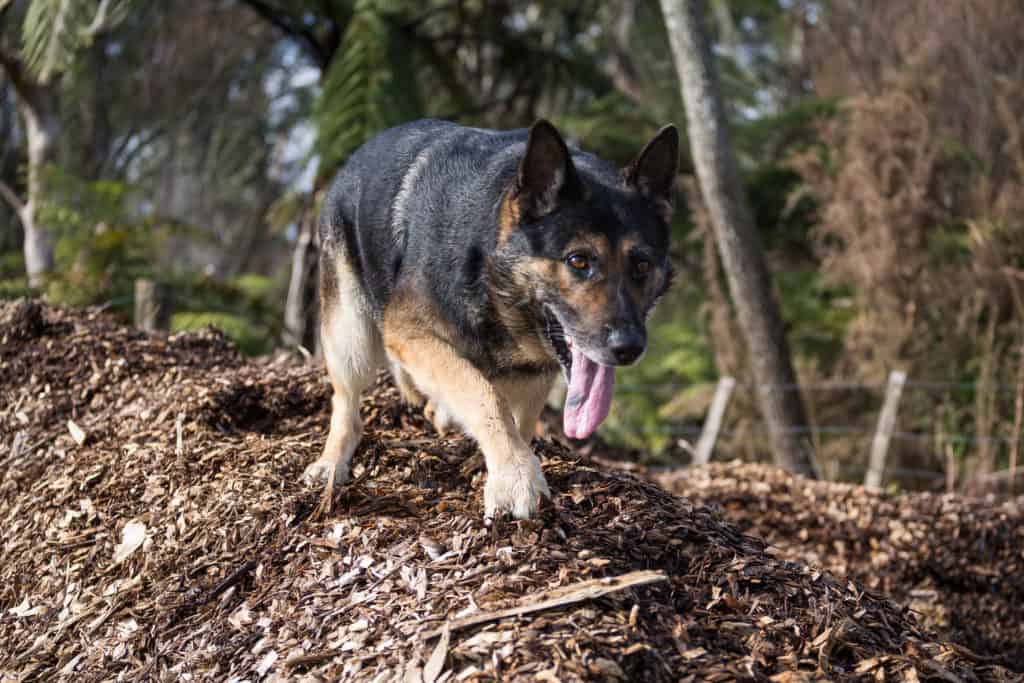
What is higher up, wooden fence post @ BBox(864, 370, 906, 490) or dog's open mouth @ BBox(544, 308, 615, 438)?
dog's open mouth @ BBox(544, 308, 615, 438)

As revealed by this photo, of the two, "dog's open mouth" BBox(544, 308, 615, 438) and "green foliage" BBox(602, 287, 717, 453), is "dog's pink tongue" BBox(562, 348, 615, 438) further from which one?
"green foliage" BBox(602, 287, 717, 453)

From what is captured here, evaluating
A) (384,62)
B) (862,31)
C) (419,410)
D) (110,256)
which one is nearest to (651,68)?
(862,31)

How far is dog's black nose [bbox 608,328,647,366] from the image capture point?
3.07 meters

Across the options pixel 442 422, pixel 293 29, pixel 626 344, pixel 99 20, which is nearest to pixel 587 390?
pixel 626 344

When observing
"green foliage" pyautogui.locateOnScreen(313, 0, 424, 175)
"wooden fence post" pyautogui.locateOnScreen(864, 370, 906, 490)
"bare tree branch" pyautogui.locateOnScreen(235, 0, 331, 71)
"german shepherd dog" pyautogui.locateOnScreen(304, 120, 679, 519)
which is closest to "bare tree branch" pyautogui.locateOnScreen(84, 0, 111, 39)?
"bare tree branch" pyautogui.locateOnScreen(235, 0, 331, 71)

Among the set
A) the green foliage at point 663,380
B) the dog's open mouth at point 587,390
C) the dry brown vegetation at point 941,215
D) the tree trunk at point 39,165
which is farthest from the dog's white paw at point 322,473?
the green foliage at point 663,380

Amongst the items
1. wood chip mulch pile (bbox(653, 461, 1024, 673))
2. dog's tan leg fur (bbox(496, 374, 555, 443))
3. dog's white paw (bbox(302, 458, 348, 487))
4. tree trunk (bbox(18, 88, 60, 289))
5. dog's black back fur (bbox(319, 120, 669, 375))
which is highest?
tree trunk (bbox(18, 88, 60, 289))

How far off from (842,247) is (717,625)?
9.35 m

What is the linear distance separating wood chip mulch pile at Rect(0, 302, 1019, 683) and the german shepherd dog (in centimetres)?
24

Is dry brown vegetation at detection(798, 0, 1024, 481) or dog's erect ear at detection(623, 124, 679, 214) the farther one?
dry brown vegetation at detection(798, 0, 1024, 481)

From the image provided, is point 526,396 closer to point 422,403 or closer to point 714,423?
point 422,403

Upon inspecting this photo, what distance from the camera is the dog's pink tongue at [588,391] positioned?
333cm

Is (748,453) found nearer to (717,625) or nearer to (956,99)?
(956,99)

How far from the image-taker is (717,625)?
295 cm
